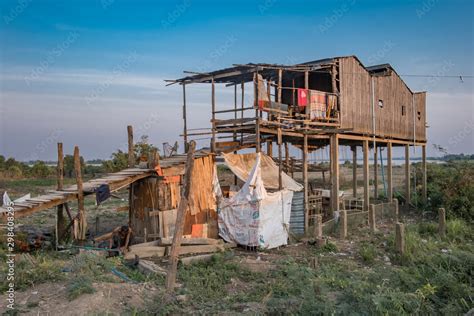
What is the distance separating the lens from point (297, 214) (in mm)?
15477

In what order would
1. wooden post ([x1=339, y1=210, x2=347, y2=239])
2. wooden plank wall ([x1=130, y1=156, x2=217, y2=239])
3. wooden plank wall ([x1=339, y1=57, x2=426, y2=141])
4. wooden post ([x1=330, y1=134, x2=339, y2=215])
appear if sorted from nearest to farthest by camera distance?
wooden plank wall ([x1=130, y1=156, x2=217, y2=239])
wooden post ([x1=339, y1=210, x2=347, y2=239])
wooden post ([x1=330, y1=134, x2=339, y2=215])
wooden plank wall ([x1=339, y1=57, x2=426, y2=141])

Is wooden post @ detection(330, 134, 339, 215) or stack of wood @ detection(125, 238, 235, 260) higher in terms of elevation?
wooden post @ detection(330, 134, 339, 215)

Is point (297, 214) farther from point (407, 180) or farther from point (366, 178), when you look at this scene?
point (407, 180)

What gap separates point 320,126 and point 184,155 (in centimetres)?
581

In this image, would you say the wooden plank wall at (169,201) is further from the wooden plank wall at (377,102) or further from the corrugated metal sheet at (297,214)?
the wooden plank wall at (377,102)

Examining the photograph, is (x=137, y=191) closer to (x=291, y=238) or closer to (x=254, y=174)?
(x=254, y=174)

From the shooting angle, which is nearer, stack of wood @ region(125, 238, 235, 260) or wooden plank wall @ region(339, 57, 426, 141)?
stack of wood @ region(125, 238, 235, 260)

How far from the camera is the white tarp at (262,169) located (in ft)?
48.4

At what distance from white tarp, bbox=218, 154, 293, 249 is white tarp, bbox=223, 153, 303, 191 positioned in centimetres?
52

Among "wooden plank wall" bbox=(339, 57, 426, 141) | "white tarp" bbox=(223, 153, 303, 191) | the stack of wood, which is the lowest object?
the stack of wood

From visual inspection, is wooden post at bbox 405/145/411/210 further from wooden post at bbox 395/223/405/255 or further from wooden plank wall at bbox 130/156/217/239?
wooden plank wall at bbox 130/156/217/239

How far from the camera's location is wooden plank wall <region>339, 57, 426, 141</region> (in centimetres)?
1770

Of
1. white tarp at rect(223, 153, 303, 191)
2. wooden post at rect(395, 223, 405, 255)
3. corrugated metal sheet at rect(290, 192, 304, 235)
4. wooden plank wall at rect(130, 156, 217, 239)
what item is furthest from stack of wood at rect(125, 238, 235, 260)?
wooden post at rect(395, 223, 405, 255)

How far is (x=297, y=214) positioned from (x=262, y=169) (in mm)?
2146
